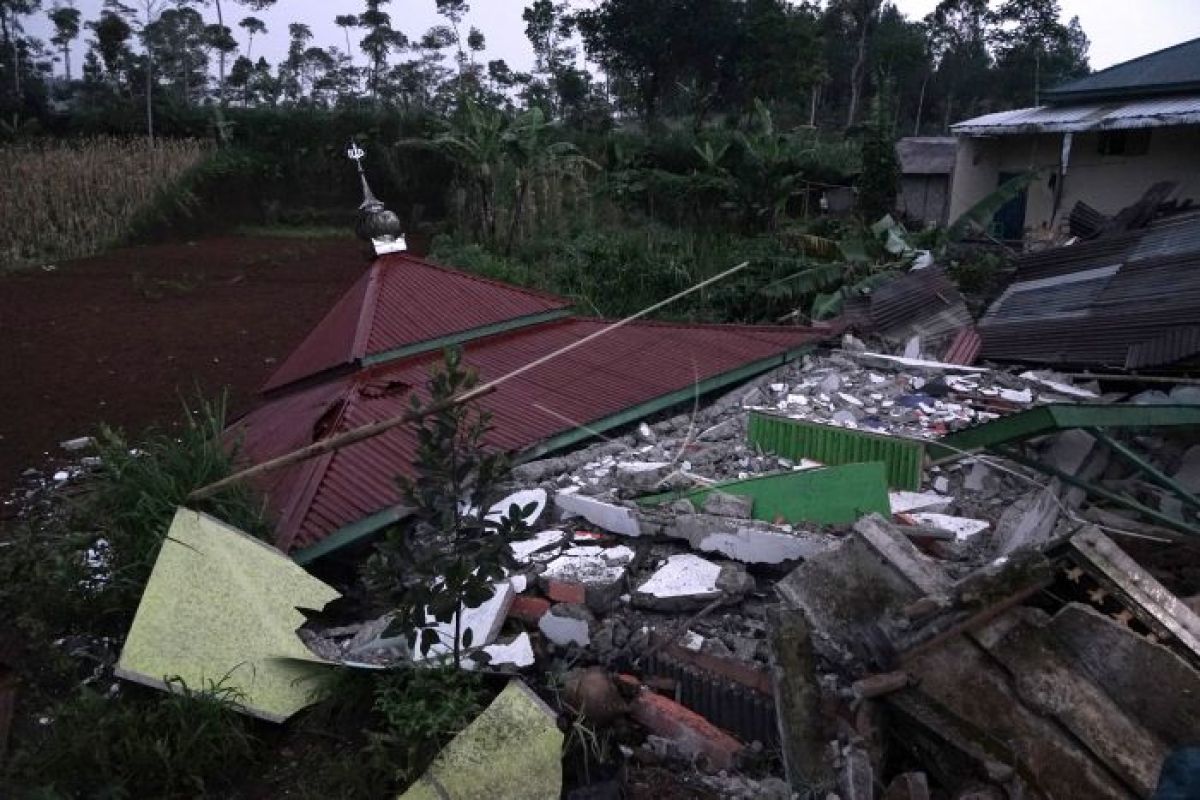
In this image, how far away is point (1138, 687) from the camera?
8.27 feet

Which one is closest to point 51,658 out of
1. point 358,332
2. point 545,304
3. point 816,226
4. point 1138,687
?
point 358,332

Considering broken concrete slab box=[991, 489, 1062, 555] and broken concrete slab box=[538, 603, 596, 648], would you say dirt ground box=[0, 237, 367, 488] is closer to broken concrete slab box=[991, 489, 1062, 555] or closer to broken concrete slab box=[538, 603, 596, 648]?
broken concrete slab box=[538, 603, 596, 648]

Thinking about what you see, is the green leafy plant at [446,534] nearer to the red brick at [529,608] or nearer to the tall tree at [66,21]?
the red brick at [529,608]

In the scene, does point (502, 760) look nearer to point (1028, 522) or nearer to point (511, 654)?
point (511, 654)

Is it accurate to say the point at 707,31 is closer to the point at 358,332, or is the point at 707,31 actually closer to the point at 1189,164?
the point at 1189,164

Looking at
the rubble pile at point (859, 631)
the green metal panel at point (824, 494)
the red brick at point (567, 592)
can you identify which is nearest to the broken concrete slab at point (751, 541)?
the rubble pile at point (859, 631)

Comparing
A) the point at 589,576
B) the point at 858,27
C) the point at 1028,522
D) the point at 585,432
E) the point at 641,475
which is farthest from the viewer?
the point at 858,27

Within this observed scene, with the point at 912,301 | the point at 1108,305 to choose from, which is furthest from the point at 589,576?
the point at 912,301

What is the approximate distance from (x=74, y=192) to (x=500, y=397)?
16055 mm

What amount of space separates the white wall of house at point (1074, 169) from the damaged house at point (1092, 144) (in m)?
0.02

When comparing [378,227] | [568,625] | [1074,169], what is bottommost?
[568,625]

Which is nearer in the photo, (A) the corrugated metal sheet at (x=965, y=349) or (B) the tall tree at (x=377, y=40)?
(A) the corrugated metal sheet at (x=965, y=349)

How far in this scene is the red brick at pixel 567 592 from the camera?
136 inches

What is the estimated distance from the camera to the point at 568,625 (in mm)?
3363
